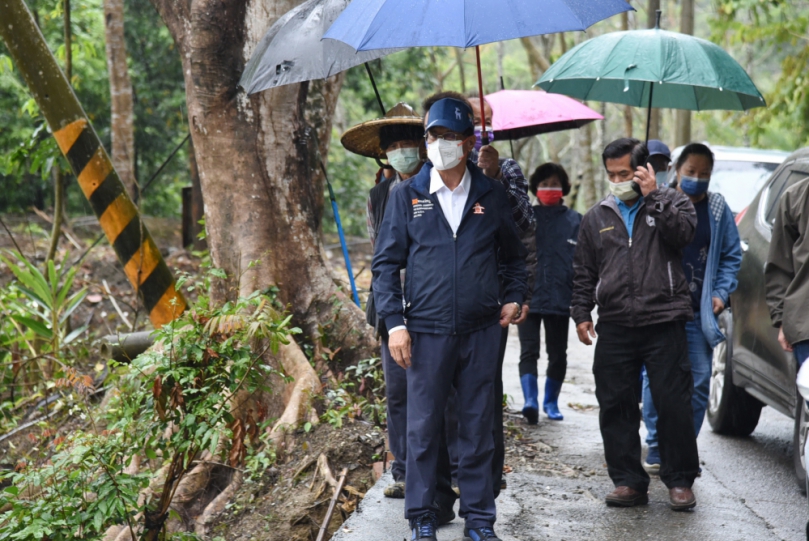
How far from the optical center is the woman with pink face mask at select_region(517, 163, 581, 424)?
6.71 meters

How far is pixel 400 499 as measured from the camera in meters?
4.81

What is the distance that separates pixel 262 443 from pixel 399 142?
99.3 inches

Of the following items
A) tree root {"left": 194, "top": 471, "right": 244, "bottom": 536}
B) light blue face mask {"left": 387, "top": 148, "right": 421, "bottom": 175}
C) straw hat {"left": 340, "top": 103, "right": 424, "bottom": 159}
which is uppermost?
straw hat {"left": 340, "top": 103, "right": 424, "bottom": 159}

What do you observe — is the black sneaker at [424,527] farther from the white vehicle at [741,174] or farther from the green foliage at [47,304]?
the white vehicle at [741,174]

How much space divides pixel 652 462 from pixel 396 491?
6.09 ft

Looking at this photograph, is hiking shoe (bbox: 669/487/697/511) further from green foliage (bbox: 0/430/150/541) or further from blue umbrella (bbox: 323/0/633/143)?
green foliage (bbox: 0/430/150/541)

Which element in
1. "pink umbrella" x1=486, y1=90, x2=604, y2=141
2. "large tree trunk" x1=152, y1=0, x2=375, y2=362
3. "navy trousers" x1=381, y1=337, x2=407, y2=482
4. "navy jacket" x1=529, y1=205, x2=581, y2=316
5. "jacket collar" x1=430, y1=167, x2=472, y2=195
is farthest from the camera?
"navy jacket" x1=529, y1=205, x2=581, y2=316

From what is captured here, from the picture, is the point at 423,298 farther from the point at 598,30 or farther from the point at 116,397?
the point at 598,30

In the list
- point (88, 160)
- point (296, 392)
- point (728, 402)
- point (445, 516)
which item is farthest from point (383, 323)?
point (728, 402)

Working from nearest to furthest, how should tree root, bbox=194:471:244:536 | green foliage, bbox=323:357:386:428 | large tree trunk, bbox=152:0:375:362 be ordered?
tree root, bbox=194:471:244:536 < green foliage, bbox=323:357:386:428 < large tree trunk, bbox=152:0:375:362

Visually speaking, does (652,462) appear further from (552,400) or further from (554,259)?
(554,259)

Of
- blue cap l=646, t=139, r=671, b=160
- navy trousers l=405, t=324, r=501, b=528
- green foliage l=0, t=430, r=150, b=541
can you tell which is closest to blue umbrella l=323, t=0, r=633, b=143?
navy trousers l=405, t=324, r=501, b=528

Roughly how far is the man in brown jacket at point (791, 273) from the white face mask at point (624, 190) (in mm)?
765

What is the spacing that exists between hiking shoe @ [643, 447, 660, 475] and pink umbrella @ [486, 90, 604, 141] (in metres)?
2.38
